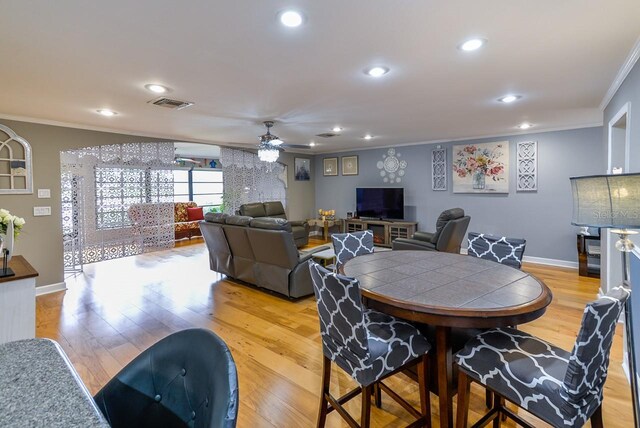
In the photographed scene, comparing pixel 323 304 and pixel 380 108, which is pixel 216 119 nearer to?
pixel 380 108

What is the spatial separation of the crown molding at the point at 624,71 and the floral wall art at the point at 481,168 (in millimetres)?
2283

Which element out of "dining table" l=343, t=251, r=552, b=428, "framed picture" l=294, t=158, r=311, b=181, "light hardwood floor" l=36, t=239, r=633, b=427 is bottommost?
"light hardwood floor" l=36, t=239, r=633, b=427

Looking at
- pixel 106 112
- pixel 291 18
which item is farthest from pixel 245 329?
pixel 106 112

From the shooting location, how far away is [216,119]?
4.44 m

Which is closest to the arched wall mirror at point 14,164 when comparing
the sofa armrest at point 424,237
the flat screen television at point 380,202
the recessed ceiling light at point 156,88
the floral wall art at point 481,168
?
the recessed ceiling light at point 156,88

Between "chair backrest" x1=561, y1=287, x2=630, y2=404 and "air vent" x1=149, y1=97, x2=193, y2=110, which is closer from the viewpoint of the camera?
"chair backrest" x1=561, y1=287, x2=630, y2=404

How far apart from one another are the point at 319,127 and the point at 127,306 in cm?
352

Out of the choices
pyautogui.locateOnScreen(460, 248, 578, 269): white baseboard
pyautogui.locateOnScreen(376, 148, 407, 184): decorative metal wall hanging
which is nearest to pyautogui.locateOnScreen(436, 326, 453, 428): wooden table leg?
pyautogui.locateOnScreen(460, 248, 578, 269): white baseboard

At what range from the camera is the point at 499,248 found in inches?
108

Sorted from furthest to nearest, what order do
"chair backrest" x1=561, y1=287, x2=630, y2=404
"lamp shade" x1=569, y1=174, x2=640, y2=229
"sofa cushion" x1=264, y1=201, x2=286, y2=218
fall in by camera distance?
"sofa cushion" x1=264, y1=201, x2=286, y2=218 < "lamp shade" x1=569, y1=174, x2=640, y2=229 < "chair backrest" x1=561, y1=287, x2=630, y2=404

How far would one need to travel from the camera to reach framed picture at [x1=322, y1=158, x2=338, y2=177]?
849 cm

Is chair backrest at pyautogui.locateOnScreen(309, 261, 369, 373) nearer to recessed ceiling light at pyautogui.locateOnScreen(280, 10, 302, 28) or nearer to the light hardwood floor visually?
the light hardwood floor

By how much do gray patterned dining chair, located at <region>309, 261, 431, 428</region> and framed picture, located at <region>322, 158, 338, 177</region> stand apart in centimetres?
683

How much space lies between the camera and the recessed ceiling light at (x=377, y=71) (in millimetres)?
2559
